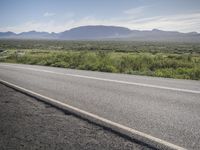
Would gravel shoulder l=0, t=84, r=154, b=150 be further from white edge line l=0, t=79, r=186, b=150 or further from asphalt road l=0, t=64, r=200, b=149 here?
asphalt road l=0, t=64, r=200, b=149

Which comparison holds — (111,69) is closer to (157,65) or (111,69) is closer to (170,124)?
(157,65)

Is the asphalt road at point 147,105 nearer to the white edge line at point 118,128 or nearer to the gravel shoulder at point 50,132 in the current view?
the white edge line at point 118,128

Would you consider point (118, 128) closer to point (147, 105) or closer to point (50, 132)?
point (50, 132)

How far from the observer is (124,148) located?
3.75 metres

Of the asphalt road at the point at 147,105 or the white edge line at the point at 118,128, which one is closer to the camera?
the white edge line at the point at 118,128

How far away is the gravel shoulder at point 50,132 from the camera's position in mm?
4004

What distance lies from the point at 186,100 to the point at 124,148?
10.8ft

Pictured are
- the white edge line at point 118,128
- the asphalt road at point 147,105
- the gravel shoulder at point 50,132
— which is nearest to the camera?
the white edge line at point 118,128

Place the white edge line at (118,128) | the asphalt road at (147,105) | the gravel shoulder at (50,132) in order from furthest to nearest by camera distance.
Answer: the asphalt road at (147,105), the gravel shoulder at (50,132), the white edge line at (118,128)

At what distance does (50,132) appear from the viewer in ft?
15.3

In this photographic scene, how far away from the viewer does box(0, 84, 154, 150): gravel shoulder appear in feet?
13.1

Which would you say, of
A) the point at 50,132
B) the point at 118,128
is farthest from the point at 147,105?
the point at 50,132

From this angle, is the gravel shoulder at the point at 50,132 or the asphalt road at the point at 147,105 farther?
the asphalt road at the point at 147,105

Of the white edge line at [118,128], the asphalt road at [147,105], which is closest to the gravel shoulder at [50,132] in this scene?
the white edge line at [118,128]
